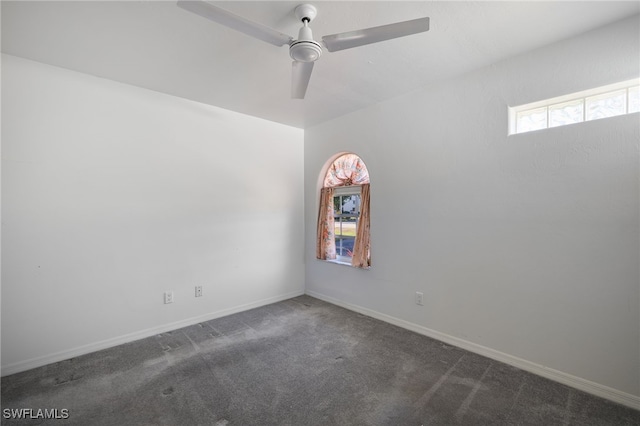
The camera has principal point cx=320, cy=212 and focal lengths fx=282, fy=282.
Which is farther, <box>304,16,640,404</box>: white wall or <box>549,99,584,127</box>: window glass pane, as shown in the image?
<box>549,99,584,127</box>: window glass pane

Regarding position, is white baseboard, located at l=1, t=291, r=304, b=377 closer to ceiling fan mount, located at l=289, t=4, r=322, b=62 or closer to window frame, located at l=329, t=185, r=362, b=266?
window frame, located at l=329, t=185, r=362, b=266

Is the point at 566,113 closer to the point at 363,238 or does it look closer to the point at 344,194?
the point at 363,238

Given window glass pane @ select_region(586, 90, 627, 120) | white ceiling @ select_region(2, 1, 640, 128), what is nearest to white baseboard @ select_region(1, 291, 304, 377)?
white ceiling @ select_region(2, 1, 640, 128)

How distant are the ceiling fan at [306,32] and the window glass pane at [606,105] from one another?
156 cm

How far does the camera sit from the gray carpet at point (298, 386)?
69.7 inches

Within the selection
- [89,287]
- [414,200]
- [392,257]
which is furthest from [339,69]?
[89,287]

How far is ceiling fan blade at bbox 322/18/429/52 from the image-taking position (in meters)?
1.50

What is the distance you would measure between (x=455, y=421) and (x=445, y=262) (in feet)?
4.49

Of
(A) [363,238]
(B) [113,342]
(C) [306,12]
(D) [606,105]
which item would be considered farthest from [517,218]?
(B) [113,342]

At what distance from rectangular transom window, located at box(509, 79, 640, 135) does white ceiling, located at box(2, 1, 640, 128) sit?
442mm

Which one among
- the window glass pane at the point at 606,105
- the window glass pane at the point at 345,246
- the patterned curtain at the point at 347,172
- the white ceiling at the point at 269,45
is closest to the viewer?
the white ceiling at the point at 269,45

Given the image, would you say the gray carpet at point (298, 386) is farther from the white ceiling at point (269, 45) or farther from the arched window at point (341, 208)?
the white ceiling at point (269, 45)

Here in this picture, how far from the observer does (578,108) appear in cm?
215

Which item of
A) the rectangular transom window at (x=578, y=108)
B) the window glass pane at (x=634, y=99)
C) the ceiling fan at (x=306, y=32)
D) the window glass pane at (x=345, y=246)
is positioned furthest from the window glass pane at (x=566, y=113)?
the window glass pane at (x=345, y=246)
